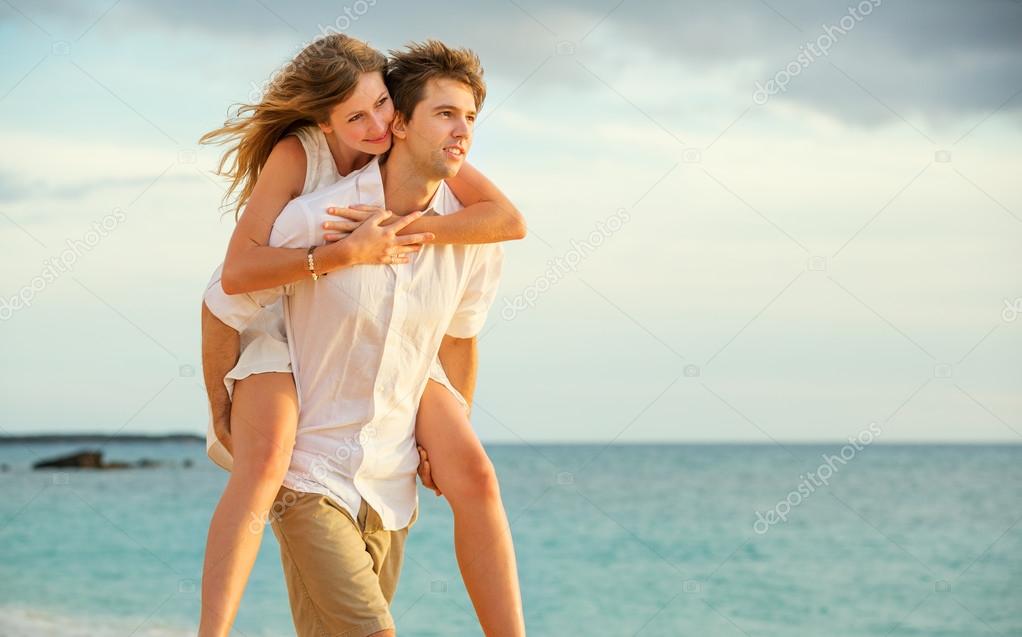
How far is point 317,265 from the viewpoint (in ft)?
10.8

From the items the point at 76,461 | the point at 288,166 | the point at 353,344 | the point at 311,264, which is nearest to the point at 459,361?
the point at 353,344

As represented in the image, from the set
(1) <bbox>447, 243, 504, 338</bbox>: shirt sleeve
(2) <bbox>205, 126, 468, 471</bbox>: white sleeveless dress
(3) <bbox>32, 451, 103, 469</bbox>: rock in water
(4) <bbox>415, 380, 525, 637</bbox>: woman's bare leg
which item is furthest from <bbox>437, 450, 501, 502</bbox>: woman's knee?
(3) <bbox>32, 451, 103, 469</bbox>: rock in water

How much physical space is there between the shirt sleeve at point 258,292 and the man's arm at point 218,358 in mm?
32

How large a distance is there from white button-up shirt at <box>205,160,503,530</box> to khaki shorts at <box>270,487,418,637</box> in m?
0.06

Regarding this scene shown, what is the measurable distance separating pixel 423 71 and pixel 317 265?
686 millimetres

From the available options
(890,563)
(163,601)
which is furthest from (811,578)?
(163,601)

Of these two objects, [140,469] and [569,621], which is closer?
[569,621]

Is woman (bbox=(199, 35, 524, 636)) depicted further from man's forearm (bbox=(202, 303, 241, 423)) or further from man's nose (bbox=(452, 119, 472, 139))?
man's nose (bbox=(452, 119, 472, 139))

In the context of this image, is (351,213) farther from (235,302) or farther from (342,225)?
(235,302)

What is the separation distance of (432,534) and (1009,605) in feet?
28.7

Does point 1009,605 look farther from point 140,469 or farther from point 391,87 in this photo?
point 140,469

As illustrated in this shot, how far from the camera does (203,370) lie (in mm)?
3475

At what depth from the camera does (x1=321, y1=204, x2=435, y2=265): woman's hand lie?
3.33m

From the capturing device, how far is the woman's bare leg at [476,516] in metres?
3.58
